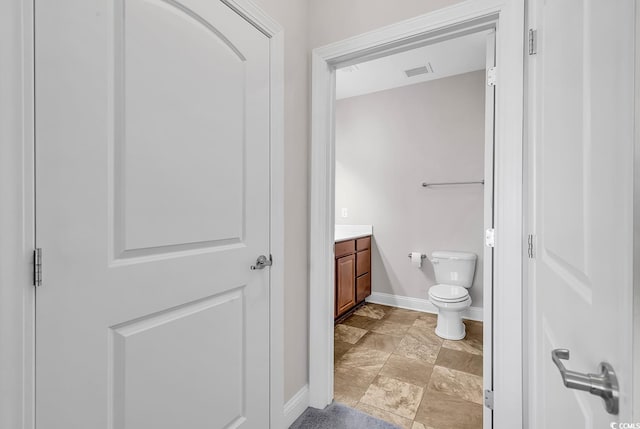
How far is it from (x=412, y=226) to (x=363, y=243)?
1.89 ft

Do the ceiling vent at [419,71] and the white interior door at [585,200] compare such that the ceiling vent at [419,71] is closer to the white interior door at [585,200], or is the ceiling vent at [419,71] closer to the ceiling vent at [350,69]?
the ceiling vent at [350,69]

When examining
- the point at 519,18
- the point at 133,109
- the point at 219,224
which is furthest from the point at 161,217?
the point at 519,18

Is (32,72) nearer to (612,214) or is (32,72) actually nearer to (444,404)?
(612,214)

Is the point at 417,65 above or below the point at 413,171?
above

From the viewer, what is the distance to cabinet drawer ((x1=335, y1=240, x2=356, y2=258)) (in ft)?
9.12

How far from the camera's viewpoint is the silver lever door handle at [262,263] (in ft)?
4.38

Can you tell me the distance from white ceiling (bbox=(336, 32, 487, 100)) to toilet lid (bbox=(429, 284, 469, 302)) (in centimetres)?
207

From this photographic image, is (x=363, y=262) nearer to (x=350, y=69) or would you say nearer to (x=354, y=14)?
(x=350, y=69)

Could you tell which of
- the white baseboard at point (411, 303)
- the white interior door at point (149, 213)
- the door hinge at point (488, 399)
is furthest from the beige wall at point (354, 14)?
the white baseboard at point (411, 303)

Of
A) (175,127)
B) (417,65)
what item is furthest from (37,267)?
(417,65)

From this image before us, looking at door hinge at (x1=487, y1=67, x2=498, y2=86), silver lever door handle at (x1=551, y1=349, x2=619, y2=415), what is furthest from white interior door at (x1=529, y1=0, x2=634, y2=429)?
door hinge at (x1=487, y1=67, x2=498, y2=86)

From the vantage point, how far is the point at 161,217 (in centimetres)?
96

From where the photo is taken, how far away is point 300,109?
1.64m

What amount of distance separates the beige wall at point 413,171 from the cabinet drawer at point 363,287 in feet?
0.41
